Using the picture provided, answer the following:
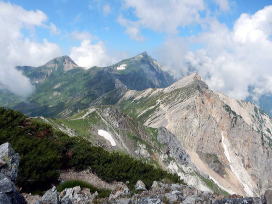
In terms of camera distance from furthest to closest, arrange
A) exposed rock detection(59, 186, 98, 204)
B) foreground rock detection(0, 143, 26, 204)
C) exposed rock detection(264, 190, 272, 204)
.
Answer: exposed rock detection(59, 186, 98, 204) → exposed rock detection(264, 190, 272, 204) → foreground rock detection(0, 143, 26, 204)

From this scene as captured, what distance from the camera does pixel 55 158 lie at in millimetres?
35625

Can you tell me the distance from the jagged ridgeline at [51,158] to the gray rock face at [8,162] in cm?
523

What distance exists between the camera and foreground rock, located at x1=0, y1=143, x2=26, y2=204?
17.4 metres

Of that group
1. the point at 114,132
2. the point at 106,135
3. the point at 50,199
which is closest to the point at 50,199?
the point at 50,199

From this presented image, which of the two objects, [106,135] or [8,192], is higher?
[106,135]

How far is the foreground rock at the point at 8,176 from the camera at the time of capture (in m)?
17.4

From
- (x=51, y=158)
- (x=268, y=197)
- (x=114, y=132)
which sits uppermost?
(x=114, y=132)

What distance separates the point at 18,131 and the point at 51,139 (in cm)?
478

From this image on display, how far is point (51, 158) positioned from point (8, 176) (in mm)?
11504

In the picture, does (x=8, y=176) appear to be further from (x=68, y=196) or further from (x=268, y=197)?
(x=268, y=197)

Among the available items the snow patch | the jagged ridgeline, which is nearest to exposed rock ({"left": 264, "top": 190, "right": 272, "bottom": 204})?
the jagged ridgeline

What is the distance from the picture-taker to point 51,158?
114 ft

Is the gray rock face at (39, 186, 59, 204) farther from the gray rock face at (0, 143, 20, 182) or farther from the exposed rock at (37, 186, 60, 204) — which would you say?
the gray rock face at (0, 143, 20, 182)

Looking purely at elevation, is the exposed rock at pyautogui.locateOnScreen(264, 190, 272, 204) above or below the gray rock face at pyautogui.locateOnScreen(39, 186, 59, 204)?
above
